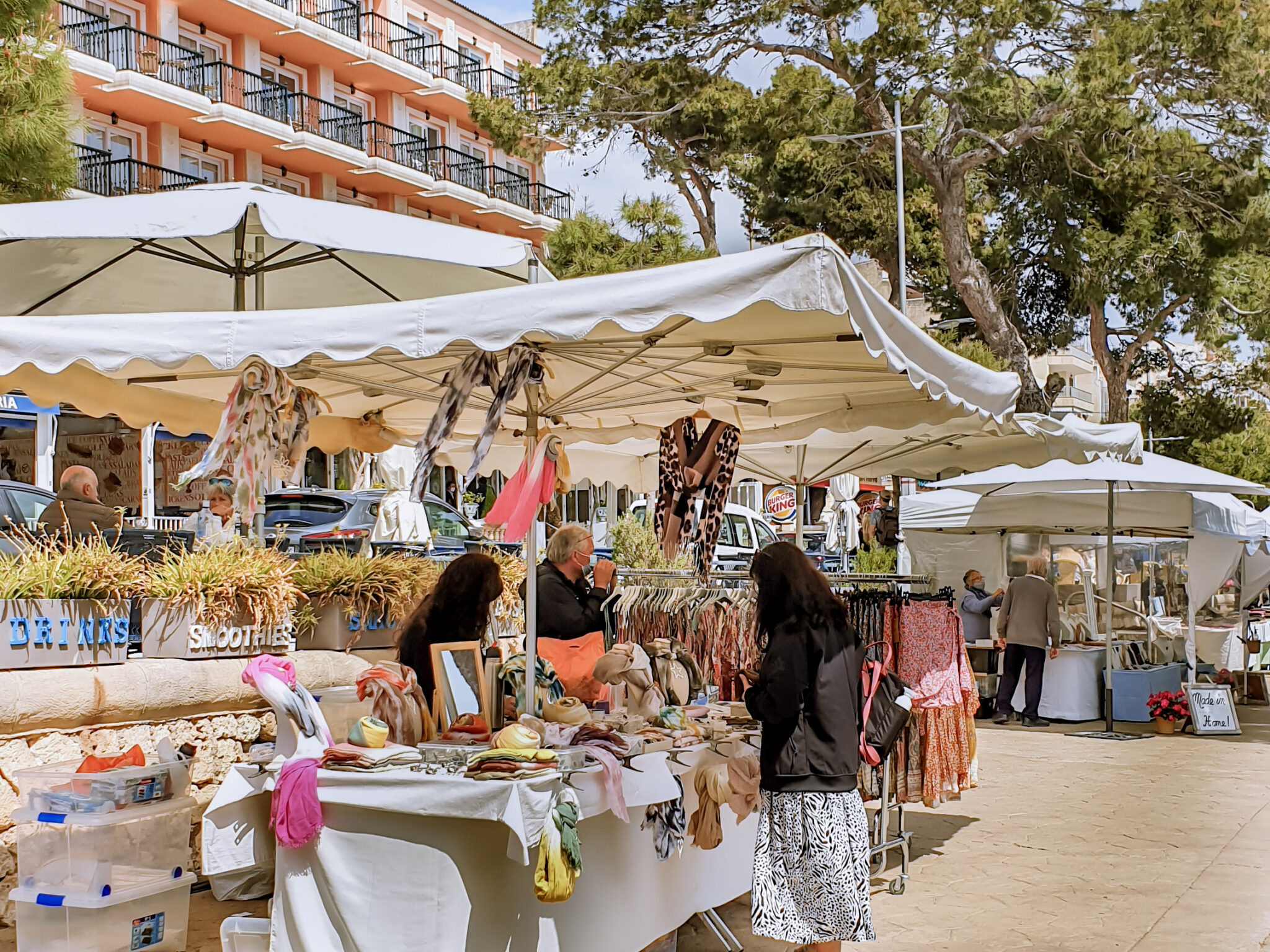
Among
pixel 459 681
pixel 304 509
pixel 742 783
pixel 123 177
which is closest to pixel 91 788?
pixel 459 681

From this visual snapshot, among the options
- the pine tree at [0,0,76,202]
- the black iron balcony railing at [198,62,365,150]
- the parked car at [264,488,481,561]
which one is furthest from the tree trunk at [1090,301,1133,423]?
the pine tree at [0,0,76,202]

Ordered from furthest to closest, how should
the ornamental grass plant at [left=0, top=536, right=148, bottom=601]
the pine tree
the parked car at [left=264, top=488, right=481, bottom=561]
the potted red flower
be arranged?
the parked car at [left=264, top=488, right=481, bottom=561], the potted red flower, the pine tree, the ornamental grass plant at [left=0, top=536, right=148, bottom=601]

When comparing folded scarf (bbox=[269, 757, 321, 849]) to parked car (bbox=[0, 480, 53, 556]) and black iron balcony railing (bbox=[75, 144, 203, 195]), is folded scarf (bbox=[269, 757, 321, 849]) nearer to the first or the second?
parked car (bbox=[0, 480, 53, 556])

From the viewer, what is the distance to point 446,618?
17.3 feet

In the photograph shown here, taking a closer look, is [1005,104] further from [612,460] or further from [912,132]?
[612,460]

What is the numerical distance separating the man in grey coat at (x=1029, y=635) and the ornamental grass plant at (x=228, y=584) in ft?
28.3

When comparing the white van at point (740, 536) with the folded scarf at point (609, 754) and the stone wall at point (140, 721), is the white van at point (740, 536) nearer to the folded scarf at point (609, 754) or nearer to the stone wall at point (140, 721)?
the stone wall at point (140, 721)

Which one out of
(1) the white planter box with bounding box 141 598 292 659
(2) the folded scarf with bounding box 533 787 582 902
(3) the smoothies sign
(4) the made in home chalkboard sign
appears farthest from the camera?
(3) the smoothies sign

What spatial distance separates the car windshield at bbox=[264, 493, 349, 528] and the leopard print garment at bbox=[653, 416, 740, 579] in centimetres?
940

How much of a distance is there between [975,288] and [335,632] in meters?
14.9

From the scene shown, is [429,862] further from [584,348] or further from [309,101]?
[309,101]

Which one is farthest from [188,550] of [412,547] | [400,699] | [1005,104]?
[1005,104]

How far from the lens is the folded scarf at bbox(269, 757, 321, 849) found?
13.9ft

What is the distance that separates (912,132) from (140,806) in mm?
19703
